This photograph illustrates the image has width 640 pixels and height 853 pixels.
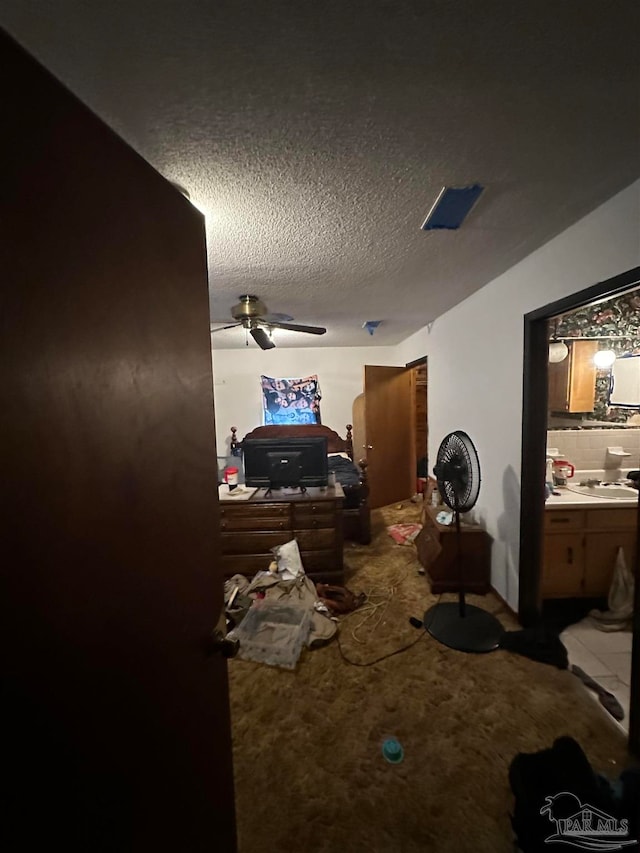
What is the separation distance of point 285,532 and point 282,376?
2.94m

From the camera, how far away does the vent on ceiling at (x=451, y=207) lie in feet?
4.22

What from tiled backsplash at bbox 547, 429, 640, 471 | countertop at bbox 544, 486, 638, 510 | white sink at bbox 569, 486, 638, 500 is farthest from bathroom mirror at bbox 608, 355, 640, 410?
countertop at bbox 544, 486, 638, 510

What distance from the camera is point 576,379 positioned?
8.68 feet

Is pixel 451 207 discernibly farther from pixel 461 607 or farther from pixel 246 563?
pixel 246 563

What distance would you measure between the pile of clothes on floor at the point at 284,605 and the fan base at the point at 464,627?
20.5 inches

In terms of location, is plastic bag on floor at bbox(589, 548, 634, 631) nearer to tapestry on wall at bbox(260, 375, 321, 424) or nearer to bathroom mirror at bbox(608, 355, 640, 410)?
bathroom mirror at bbox(608, 355, 640, 410)

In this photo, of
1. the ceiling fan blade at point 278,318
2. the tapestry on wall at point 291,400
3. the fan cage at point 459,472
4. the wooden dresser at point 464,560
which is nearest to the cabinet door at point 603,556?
the wooden dresser at point 464,560

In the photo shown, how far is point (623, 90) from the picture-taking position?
0.87 meters

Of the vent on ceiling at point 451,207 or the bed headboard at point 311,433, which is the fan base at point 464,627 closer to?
the vent on ceiling at point 451,207

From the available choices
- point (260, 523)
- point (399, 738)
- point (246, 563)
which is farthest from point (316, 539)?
point (399, 738)

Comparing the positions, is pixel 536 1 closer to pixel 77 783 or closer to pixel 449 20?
pixel 449 20

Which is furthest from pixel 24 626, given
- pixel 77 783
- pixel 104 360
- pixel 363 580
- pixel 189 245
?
pixel 363 580

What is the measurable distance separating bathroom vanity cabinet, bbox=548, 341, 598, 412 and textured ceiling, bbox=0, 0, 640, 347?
1375mm

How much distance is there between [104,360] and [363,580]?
2695mm
